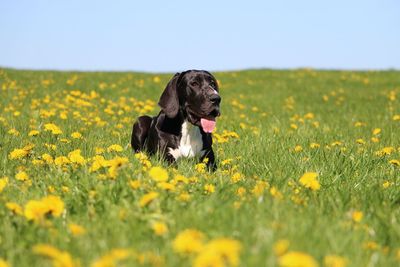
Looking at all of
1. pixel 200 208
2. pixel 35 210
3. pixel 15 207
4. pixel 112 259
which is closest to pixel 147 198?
pixel 200 208

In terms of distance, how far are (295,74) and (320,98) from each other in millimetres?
6753

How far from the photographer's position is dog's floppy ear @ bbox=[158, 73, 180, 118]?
18.9 feet

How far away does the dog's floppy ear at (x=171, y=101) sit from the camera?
5.76 m

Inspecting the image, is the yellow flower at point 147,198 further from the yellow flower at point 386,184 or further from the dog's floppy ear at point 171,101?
the dog's floppy ear at point 171,101

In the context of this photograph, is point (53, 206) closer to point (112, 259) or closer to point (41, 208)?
point (41, 208)

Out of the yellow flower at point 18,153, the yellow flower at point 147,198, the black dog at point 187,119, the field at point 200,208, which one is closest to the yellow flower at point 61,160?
the field at point 200,208

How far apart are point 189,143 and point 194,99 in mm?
510

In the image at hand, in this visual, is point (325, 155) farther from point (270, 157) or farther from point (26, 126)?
point (26, 126)

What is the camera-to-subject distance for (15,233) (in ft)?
8.96

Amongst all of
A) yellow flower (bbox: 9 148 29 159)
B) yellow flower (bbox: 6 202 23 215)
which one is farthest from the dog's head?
yellow flower (bbox: 6 202 23 215)

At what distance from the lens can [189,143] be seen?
581cm

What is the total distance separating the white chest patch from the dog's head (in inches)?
5.0

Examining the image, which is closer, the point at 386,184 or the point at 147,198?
the point at 147,198

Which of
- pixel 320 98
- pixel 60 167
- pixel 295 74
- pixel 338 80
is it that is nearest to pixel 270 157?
pixel 60 167
